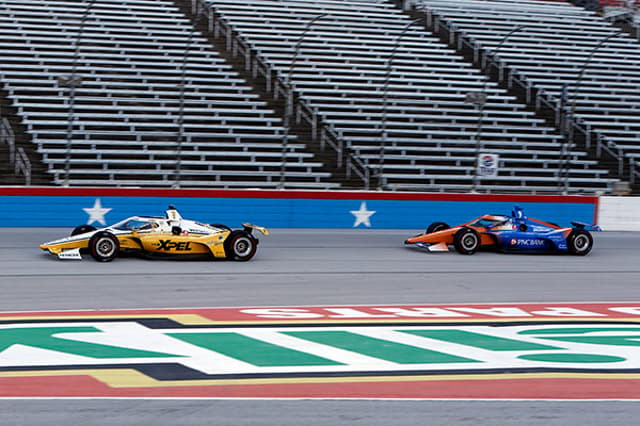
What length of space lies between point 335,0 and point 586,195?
44.8 feet

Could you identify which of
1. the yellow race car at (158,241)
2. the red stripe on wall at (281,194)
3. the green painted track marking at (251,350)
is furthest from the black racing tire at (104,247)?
the red stripe on wall at (281,194)

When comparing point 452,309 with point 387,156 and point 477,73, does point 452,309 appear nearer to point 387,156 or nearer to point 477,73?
point 387,156

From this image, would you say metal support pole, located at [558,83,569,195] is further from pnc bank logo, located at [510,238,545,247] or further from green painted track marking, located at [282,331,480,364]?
green painted track marking, located at [282,331,480,364]

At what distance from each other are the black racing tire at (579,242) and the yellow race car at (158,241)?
21.5 ft

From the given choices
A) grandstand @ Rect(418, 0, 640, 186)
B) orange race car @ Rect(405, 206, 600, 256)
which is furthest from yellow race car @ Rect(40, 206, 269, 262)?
grandstand @ Rect(418, 0, 640, 186)

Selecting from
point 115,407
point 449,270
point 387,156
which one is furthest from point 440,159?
point 115,407

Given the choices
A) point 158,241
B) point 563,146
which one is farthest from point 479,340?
point 563,146

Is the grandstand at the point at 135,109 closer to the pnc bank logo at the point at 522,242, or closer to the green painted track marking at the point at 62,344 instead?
the pnc bank logo at the point at 522,242

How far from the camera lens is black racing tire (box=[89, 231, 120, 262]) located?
1401cm

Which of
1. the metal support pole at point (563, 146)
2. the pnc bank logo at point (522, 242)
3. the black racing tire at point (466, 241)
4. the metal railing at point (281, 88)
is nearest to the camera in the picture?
the black racing tire at point (466, 241)

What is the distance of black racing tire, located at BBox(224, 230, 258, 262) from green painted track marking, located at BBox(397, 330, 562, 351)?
5736 millimetres

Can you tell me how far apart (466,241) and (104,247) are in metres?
6.78

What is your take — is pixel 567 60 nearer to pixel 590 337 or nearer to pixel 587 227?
pixel 587 227

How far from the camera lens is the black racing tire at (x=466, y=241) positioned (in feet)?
55.3
